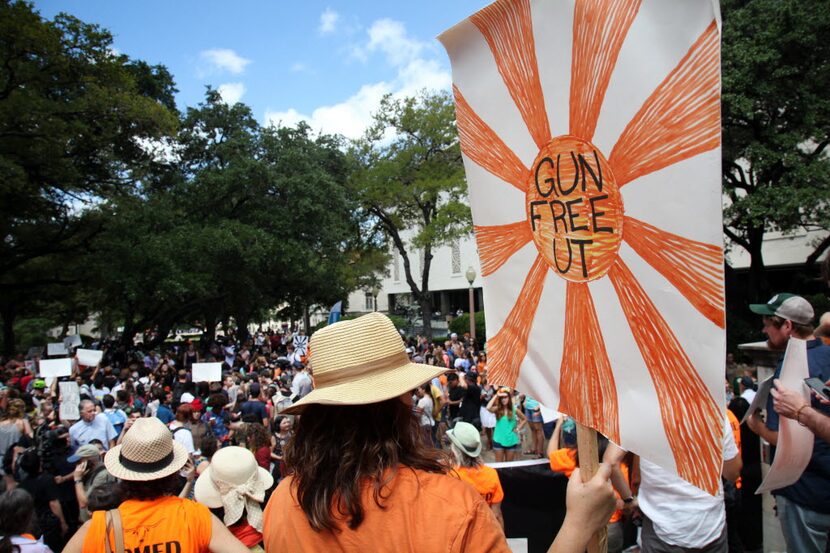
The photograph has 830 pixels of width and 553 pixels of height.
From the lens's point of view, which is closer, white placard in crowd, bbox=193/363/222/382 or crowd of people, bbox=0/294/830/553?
crowd of people, bbox=0/294/830/553

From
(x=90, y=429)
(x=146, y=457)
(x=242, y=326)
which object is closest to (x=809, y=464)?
(x=146, y=457)

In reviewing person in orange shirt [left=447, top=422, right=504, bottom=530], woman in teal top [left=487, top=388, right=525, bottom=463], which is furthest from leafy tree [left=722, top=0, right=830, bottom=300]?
person in orange shirt [left=447, top=422, right=504, bottom=530]

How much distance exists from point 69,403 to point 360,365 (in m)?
8.60

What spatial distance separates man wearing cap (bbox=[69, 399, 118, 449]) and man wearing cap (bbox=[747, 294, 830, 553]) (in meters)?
6.86

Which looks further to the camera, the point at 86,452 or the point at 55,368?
the point at 55,368

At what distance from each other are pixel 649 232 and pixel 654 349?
1.04 feet

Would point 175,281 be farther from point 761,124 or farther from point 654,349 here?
point 654,349

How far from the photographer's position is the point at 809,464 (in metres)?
2.91

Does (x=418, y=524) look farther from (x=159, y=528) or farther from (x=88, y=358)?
(x=88, y=358)

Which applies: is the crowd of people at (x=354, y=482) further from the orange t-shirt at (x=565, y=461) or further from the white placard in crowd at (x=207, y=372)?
the white placard in crowd at (x=207, y=372)

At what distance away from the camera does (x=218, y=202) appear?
82.6ft

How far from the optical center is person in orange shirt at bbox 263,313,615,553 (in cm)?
134

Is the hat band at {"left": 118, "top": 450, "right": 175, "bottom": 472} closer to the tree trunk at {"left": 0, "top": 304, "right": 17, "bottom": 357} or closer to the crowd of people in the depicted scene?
the crowd of people

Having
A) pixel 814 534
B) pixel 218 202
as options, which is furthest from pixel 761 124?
pixel 218 202
